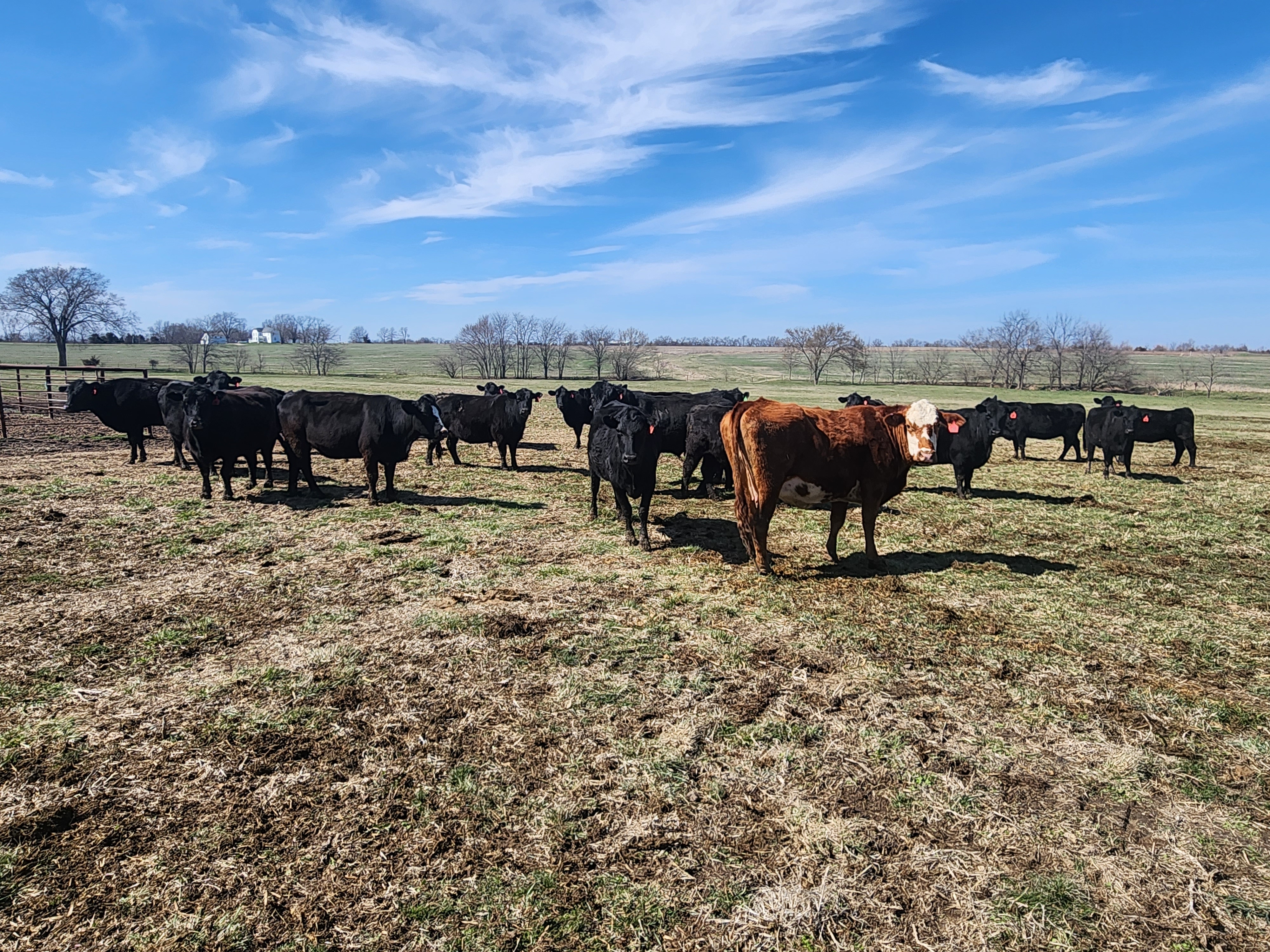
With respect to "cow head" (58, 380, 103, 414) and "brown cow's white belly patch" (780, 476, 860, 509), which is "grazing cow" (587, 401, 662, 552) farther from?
"cow head" (58, 380, 103, 414)

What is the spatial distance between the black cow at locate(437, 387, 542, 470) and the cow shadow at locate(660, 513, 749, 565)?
5906mm

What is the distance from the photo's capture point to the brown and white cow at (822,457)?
757 cm

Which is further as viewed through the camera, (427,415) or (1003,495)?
(1003,495)

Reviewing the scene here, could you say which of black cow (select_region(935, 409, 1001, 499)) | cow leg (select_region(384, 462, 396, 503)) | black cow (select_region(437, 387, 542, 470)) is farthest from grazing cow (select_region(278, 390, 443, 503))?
black cow (select_region(935, 409, 1001, 499))

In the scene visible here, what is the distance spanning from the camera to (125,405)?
1501 cm

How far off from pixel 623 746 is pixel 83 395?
18.4 meters

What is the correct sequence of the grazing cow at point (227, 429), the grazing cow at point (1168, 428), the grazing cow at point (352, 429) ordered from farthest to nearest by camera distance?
the grazing cow at point (1168, 428)
the grazing cow at point (352, 429)
the grazing cow at point (227, 429)

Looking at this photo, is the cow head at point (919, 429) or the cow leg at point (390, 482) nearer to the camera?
the cow head at point (919, 429)

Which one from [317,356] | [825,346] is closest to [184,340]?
[317,356]

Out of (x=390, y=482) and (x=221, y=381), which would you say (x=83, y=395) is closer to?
(x=221, y=381)

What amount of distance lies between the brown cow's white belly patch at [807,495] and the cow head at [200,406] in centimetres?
957

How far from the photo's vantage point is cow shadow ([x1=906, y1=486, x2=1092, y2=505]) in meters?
12.1

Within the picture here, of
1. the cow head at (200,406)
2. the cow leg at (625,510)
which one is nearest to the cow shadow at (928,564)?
the cow leg at (625,510)

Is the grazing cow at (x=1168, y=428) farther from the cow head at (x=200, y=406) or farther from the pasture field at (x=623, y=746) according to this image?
the cow head at (x=200, y=406)
